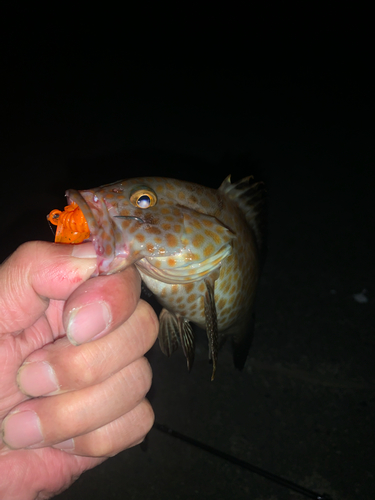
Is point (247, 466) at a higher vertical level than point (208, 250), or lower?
lower

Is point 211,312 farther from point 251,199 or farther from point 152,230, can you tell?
point 251,199

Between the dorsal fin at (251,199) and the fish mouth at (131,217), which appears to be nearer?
the fish mouth at (131,217)

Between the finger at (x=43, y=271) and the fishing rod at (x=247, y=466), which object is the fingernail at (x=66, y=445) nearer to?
the finger at (x=43, y=271)

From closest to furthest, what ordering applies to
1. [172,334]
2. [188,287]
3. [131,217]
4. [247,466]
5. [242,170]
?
[131,217] < [188,287] < [172,334] < [247,466] < [242,170]

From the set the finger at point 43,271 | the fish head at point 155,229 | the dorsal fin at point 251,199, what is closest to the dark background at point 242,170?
the dorsal fin at point 251,199

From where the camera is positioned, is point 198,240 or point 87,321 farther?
point 198,240

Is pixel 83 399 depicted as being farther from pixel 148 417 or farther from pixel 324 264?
pixel 324 264

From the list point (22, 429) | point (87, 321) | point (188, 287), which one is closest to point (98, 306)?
point (87, 321)

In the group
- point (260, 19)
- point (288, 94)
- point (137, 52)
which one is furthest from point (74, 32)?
point (288, 94)
